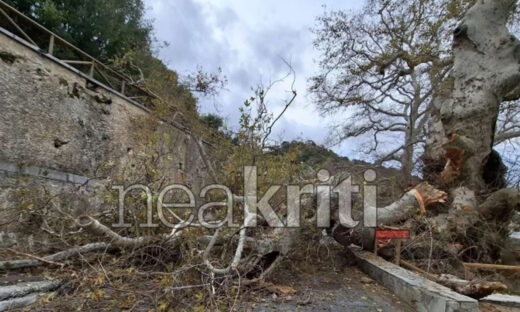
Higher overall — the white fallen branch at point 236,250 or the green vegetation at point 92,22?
the green vegetation at point 92,22

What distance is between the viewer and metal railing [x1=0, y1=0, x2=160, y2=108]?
591 cm

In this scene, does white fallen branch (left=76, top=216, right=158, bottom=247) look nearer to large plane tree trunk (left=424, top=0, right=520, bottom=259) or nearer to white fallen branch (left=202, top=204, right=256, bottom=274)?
white fallen branch (left=202, top=204, right=256, bottom=274)

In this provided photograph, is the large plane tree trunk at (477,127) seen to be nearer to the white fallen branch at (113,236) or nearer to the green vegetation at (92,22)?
the white fallen branch at (113,236)

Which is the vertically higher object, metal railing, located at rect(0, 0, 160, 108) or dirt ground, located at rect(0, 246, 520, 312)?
metal railing, located at rect(0, 0, 160, 108)

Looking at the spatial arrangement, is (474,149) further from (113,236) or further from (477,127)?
(113,236)

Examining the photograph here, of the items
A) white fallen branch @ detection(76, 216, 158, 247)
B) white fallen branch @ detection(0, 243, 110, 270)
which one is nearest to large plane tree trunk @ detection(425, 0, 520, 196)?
white fallen branch @ detection(76, 216, 158, 247)

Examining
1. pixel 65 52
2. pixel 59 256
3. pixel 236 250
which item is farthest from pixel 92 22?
pixel 236 250

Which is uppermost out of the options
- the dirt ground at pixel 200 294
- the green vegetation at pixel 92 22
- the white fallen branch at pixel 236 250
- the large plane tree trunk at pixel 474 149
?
the green vegetation at pixel 92 22

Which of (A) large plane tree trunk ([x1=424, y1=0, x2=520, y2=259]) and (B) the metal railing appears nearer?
(A) large plane tree trunk ([x1=424, y1=0, x2=520, y2=259])

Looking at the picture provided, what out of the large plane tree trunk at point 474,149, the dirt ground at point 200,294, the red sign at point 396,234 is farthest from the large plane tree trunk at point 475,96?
the dirt ground at point 200,294

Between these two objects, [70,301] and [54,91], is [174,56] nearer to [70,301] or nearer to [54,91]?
[54,91]

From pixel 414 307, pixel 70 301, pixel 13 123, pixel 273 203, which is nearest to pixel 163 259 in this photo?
pixel 70 301

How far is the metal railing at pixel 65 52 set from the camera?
5906 mm

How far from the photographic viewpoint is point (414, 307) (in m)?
2.85
